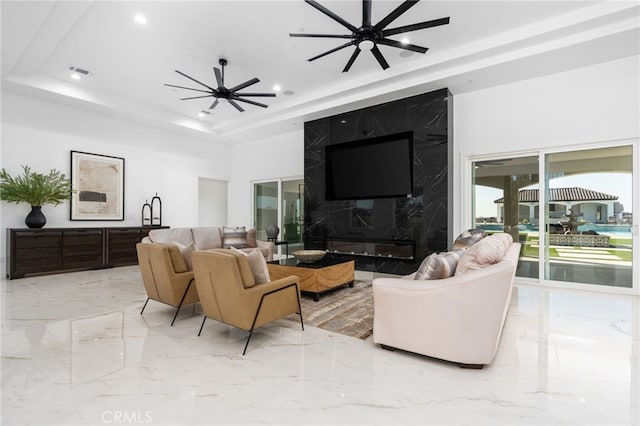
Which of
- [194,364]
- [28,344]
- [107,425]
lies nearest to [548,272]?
[194,364]

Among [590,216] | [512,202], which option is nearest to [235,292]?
[512,202]

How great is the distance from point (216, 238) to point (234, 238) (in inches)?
14.2

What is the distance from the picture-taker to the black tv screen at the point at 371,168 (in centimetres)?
576

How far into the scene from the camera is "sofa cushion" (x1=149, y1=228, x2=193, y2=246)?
5.37m

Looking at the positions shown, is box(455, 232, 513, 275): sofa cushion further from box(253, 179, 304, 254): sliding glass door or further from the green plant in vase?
the green plant in vase

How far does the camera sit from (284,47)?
4.54 metres

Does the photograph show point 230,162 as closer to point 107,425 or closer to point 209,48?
point 209,48

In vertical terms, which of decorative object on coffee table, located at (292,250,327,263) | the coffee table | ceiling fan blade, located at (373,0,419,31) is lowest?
the coffee table

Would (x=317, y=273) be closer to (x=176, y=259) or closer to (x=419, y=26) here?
(x=176, y=259)

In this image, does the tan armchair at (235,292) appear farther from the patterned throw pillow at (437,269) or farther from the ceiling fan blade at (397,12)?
the ceiling fan blade at (397,12)

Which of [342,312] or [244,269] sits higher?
[244,269]

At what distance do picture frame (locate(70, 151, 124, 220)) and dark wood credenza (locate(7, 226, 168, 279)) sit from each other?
1.78 ft

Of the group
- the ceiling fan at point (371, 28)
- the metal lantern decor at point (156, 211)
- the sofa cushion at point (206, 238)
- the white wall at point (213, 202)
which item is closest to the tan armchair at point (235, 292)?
the ceiling fan at point (371, 28)

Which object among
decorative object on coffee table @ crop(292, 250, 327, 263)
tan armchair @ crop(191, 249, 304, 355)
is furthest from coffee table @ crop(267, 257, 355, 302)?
tan armchair @ crop(191, 249, 304, 355)
